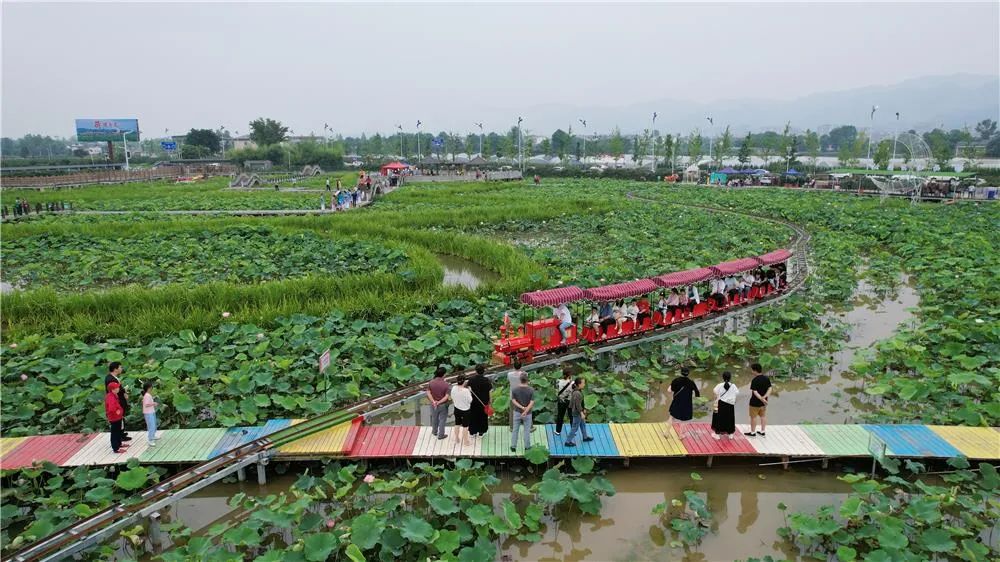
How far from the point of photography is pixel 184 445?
25.7ft

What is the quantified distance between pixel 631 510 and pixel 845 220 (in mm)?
A: 26969

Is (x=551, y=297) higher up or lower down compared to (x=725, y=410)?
higher up

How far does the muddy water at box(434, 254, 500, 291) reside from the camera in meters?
18.9

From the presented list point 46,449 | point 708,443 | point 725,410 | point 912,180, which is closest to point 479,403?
point 708,443

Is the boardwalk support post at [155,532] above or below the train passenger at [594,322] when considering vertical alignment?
below

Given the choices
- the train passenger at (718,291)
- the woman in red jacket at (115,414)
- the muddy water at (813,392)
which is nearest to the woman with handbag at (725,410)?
the muddy water at (813,392)

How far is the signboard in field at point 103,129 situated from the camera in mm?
72625

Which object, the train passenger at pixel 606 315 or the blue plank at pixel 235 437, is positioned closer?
the blue plank at pixel 235 437

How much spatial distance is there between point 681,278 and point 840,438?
5481 mm

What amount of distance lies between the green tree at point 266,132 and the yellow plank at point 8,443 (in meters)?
90.6

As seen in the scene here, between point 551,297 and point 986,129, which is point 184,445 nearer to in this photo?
point 551,297

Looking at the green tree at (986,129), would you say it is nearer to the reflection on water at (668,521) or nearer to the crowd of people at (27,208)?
the reflection on water at (668,521)

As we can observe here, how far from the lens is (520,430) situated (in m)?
8.31

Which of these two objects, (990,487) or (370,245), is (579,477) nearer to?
(990,487)
